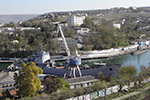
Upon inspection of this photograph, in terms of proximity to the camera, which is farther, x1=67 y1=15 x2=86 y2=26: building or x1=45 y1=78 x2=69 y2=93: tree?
x1=67 y1=15 x2=86 y2=26: building

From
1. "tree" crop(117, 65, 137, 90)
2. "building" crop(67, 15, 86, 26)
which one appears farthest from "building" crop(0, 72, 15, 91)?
"building" crop(67, 15, 86, 26)

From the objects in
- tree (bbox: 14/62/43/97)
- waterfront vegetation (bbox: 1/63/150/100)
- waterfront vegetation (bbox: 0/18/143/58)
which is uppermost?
tree (bbox: 14/62/43/97)

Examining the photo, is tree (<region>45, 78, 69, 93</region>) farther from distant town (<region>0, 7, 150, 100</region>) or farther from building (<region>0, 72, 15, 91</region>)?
building (<region>0, 72, 15, 91</region>)

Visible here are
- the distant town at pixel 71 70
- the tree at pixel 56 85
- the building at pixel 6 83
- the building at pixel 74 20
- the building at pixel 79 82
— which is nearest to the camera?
the distant town at pixel 71 70

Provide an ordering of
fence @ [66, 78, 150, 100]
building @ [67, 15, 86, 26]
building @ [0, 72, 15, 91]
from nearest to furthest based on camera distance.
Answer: fence @ [66, 78, 150, 100] → building @ [0, 72, 15, 91] → building @ [67, 15, 86, 26]

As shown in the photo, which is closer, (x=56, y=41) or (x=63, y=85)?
(x=63, y=85)

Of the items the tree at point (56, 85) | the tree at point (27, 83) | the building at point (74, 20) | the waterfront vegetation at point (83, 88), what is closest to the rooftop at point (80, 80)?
the waterfront vegetation at point (83, 88)

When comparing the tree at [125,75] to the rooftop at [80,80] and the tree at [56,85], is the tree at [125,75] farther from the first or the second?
the tree at [56,85]

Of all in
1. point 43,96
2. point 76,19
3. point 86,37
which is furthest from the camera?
point 76,19

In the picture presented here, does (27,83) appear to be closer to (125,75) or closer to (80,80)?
(80,80)

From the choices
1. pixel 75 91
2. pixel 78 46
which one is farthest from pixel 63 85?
pixel 78 46

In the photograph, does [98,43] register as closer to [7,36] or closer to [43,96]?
[7,36]
